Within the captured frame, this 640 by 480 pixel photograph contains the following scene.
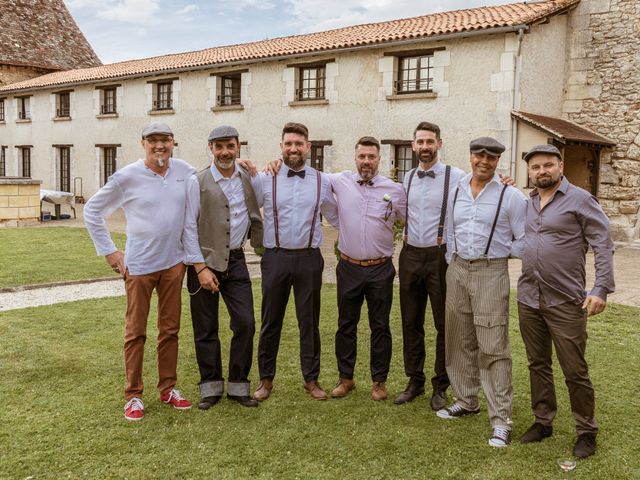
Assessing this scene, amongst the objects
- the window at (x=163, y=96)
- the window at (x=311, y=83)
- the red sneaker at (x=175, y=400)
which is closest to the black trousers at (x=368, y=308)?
the red sneaker at (x=175, y=400)

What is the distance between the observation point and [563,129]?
550 inches

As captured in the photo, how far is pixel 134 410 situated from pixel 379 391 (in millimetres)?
1793

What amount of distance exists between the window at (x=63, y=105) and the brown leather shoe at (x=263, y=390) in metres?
23.3

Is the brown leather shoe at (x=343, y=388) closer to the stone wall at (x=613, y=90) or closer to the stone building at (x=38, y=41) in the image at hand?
the stone wall at (x=613, y=90)

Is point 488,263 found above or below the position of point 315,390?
above

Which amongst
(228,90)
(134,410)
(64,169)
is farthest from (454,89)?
(64,169)

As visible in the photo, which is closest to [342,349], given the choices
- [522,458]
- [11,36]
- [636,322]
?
[522,458]

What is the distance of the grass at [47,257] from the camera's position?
953 centimetres

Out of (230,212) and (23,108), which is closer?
(230,212)

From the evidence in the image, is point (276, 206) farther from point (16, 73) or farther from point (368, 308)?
point (16, 73)

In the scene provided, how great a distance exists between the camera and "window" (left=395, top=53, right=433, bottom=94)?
15.2 meters

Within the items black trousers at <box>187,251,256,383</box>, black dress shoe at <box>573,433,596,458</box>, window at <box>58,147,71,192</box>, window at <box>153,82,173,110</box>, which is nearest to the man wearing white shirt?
black trousers at <box>187,251,256,383</box>

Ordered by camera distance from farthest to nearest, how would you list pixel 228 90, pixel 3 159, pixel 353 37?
pixel 3 159 < pixel 228 90 < pixel 353 37

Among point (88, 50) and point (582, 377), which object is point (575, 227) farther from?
point (88, 50)
